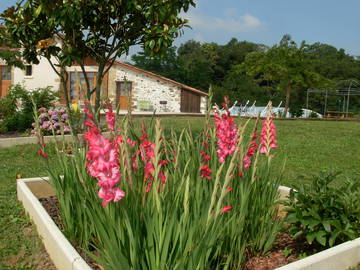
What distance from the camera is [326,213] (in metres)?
2.35

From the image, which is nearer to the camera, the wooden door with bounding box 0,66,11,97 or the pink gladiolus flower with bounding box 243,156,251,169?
the pink gladiolus flower with bounding box 243,156,251,169

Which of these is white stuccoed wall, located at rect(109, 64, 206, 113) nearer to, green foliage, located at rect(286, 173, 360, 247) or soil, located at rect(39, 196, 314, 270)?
soil, located at rect(39, 196, 314, 270)

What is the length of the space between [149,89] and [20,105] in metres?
15.7

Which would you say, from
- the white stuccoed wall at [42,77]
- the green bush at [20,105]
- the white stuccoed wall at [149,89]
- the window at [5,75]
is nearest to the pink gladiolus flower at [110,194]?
the green bush at [20,105]

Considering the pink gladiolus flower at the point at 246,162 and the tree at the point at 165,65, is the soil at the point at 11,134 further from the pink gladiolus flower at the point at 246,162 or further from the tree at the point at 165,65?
the tree at the point at 165,65

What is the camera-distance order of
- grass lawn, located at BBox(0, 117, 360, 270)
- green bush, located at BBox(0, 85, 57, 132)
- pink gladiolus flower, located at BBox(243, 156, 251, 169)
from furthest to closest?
1. green bush, located at BBox(0, 85, 57, 132)
2. grass lawn, located at BBox(0, 117, 360, 270)
3. pink gladiolus flower, located at BBox(243, 156, 251, 169)

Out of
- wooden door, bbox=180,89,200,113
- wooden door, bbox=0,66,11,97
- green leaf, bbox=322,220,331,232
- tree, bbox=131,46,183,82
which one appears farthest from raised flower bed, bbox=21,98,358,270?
tree, bbox=131,46,183,82

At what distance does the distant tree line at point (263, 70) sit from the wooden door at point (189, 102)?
8.29 ft

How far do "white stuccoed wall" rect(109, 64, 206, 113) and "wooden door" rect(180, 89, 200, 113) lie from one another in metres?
0.42

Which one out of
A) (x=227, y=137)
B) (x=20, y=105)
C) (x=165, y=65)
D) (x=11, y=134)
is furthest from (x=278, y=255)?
(x=165, y=65)

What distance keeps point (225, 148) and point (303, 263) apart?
0.75 m

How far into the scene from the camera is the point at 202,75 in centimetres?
3825

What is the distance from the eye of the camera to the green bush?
30.9ft

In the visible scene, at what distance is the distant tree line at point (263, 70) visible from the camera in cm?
2414
